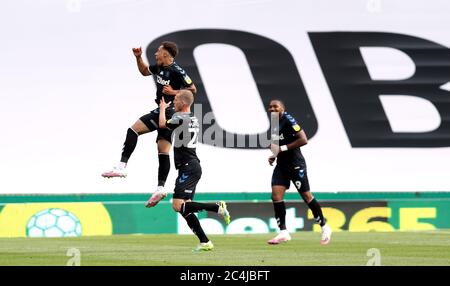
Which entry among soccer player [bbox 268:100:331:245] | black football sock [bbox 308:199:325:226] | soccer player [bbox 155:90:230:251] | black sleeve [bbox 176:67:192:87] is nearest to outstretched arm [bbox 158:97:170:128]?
soccer player [bbox 155:90:230:251]

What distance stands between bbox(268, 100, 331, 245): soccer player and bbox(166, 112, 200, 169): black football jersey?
7.43ft

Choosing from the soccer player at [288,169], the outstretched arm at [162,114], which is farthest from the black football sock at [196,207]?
the soccer player at [288,169]

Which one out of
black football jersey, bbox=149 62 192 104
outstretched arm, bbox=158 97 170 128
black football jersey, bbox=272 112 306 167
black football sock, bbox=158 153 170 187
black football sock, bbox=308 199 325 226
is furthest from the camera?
black football sock, bbox=308 199 325 226

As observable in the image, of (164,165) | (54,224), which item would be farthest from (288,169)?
(54,224)

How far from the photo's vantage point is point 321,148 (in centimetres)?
2288

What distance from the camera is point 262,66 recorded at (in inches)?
902

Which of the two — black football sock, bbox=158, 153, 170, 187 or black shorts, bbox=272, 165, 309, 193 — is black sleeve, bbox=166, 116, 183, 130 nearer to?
black football sock, bbox=158, 153, 170, 187

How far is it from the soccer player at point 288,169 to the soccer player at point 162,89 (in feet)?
5.39

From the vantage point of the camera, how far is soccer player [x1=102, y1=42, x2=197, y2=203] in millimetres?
14789

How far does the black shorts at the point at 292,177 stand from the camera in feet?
52.8

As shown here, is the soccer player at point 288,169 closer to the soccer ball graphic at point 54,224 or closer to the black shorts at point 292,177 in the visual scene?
the black shorts at point 292,177

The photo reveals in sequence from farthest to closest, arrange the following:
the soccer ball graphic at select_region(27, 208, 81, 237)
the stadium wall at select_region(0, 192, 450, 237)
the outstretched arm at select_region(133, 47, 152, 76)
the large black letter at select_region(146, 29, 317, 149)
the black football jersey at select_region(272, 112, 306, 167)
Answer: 1. the large black letter at select_region(146, 29, 317, 149)
2. the stadium wall at select_region(0, 192, 450, 237)
3. the soccer ball graphic at select_region(27, 208, 81, 237)
4. the black football jersey at select_region(272, 112, 306, 167)
5. the outstretched arm at select_region(133, 47, 152, 76)

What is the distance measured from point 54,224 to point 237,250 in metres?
6.60
